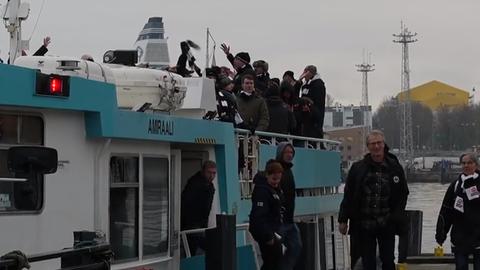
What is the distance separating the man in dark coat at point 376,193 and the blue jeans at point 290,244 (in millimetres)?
805

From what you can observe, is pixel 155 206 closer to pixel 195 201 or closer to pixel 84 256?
pixel 195 201

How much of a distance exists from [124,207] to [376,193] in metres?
2.47

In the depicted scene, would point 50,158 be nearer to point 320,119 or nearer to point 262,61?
point 262,61

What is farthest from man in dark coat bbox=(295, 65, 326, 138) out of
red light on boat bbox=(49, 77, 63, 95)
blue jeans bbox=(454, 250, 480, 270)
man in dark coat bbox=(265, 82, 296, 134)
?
red light on boat bbox=(49, 77, 63, 95)

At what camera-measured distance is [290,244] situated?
32.1 ft

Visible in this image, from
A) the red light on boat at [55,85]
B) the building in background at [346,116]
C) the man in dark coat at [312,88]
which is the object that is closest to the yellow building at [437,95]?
the building in background at [346,116]

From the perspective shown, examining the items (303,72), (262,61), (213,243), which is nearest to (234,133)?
(213,243)

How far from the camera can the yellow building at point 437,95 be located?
491 feet

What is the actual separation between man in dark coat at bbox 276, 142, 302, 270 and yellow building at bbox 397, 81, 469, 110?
139 meters

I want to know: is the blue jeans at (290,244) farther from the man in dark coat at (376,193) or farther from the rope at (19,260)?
the rope at (19,260)

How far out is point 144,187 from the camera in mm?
8055

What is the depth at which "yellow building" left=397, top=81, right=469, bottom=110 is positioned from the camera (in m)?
150

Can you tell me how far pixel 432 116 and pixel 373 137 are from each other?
11765cm

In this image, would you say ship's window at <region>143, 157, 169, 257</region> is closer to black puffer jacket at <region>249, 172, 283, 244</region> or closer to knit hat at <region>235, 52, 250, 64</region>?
black puffer jacket at <region>249, 172, 283, 244</region>
